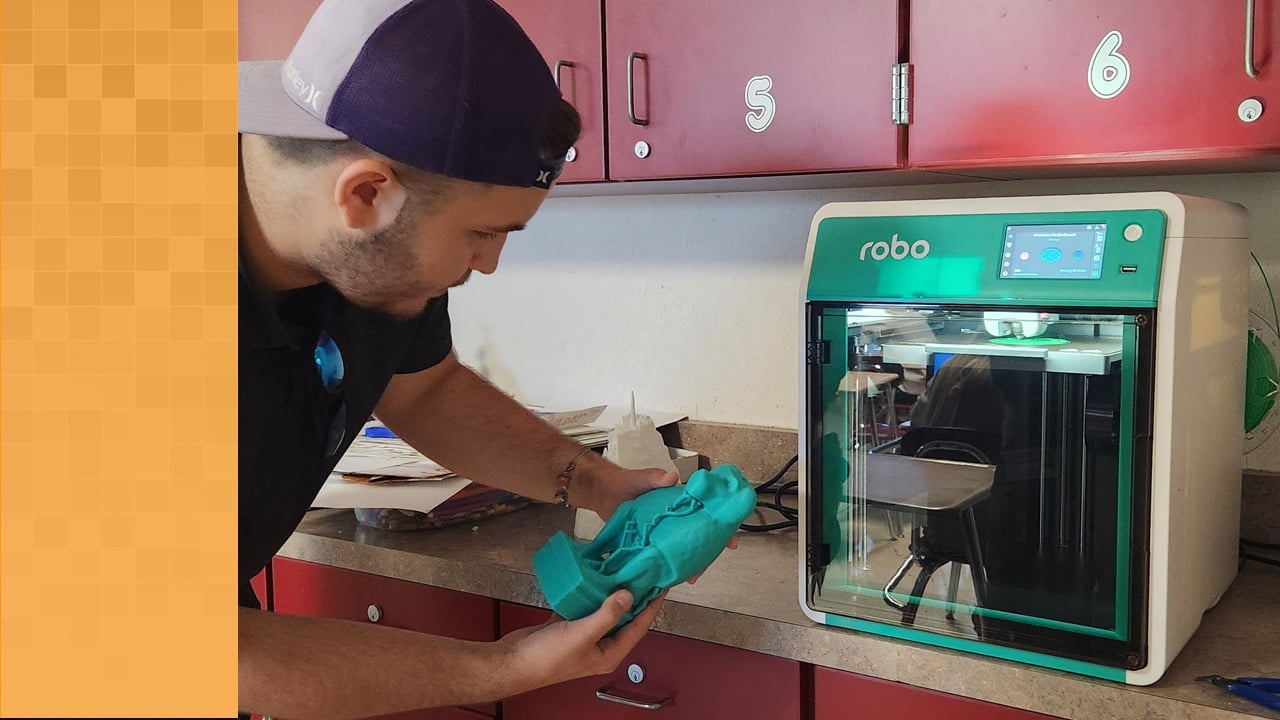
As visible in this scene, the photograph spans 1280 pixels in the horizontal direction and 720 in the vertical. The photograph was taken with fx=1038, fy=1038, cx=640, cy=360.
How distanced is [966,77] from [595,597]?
80cm

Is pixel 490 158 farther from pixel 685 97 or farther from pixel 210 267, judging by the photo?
pixel 210 267

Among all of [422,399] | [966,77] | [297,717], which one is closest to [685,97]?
[966,77]

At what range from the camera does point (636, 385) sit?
2.13 m

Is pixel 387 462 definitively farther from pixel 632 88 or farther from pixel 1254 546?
pixel 1254 546

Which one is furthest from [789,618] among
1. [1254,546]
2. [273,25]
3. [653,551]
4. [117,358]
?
[273,25]

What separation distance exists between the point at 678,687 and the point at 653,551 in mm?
323

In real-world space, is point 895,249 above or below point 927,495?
above

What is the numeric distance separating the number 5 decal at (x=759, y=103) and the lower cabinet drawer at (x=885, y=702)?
0.75 m

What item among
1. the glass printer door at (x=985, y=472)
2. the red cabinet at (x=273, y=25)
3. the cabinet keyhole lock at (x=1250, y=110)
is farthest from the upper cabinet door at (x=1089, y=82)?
the red cabinet at (x=273, y=25)

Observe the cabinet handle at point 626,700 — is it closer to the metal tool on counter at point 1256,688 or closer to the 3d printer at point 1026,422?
the 3d printer at point 1026,422

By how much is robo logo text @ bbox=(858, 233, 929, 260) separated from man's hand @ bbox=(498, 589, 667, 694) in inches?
19.4

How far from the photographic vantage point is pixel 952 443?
1.21 meters

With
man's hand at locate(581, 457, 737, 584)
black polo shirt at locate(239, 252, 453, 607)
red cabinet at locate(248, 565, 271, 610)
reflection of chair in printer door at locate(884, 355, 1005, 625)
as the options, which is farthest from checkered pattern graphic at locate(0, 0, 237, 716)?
red cabinet at locate(248, 565, 271, 610)

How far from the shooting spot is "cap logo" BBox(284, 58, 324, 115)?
931mm
